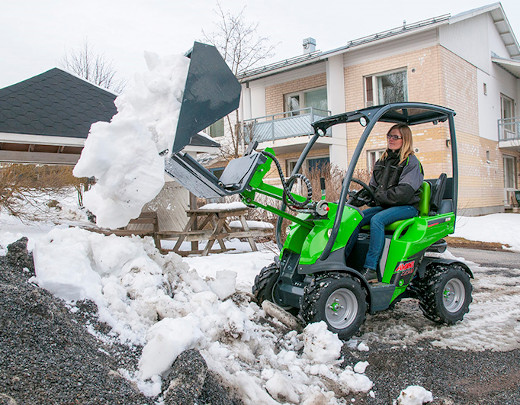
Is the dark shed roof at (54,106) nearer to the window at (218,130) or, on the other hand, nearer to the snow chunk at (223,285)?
the snow chunk at (223,285)

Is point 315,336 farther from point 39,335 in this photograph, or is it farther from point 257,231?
point 257,231

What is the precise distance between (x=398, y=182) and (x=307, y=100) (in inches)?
612

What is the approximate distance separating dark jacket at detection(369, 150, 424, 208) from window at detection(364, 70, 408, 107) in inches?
507

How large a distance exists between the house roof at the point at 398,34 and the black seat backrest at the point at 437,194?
12.4 m

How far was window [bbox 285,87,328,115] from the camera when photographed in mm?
18891

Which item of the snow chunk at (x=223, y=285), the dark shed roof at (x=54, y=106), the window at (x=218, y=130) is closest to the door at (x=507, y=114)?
the window at (x=218, y=130)

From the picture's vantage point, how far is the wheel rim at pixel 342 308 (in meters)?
3.93

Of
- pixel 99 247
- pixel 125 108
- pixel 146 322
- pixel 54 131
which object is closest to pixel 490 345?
pixel 146 322

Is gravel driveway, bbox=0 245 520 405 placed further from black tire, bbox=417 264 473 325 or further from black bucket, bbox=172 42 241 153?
black bucket, bbox=172 42 241 153

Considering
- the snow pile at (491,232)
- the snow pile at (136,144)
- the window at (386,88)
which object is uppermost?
the window at (386,88)

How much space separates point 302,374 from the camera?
10.6 ft

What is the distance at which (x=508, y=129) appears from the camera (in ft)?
69.0

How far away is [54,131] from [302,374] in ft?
21.5

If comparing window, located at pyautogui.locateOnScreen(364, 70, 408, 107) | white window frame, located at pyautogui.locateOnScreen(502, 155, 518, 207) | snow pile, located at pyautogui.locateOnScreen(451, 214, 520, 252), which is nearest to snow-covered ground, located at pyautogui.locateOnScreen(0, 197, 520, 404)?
snow pile, located at pyautogui.locateOnScreen(451, 214, 520, 252)
